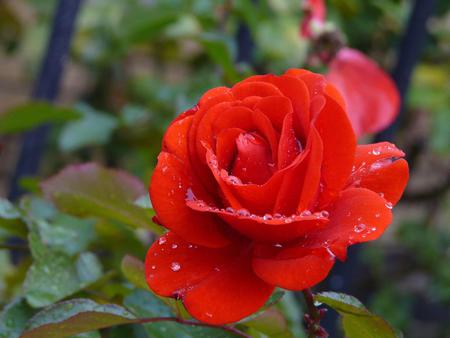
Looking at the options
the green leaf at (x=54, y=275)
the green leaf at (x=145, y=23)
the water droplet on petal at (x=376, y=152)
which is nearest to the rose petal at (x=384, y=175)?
the water droplet on petal at (x=376, y=152)

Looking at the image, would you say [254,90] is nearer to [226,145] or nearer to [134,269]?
[226,145]

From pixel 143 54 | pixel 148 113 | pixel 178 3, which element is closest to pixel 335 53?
pixel 178 3

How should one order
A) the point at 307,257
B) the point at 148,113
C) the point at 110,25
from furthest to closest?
the point at 110,25, the point at 148,113, the point at 307,257

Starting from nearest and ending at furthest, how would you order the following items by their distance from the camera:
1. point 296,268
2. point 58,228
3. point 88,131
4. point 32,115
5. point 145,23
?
point 296,268
point 58,228
point 32,115
point 145,23
point 88,131

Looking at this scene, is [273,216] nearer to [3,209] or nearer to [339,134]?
[339,134]

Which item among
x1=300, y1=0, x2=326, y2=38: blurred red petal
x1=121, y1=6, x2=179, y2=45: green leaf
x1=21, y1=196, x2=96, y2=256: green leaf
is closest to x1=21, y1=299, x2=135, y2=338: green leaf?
x1=21, y1=196, x2=96, y2=256: green leaf

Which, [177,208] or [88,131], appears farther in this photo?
[88,131]

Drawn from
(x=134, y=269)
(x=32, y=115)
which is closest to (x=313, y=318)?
(x=134, y=269)

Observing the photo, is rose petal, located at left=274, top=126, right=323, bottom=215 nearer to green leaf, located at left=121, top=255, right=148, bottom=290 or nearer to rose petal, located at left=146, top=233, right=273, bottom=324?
rose petal, located at left=146, top=233, right=273, bottom=324
